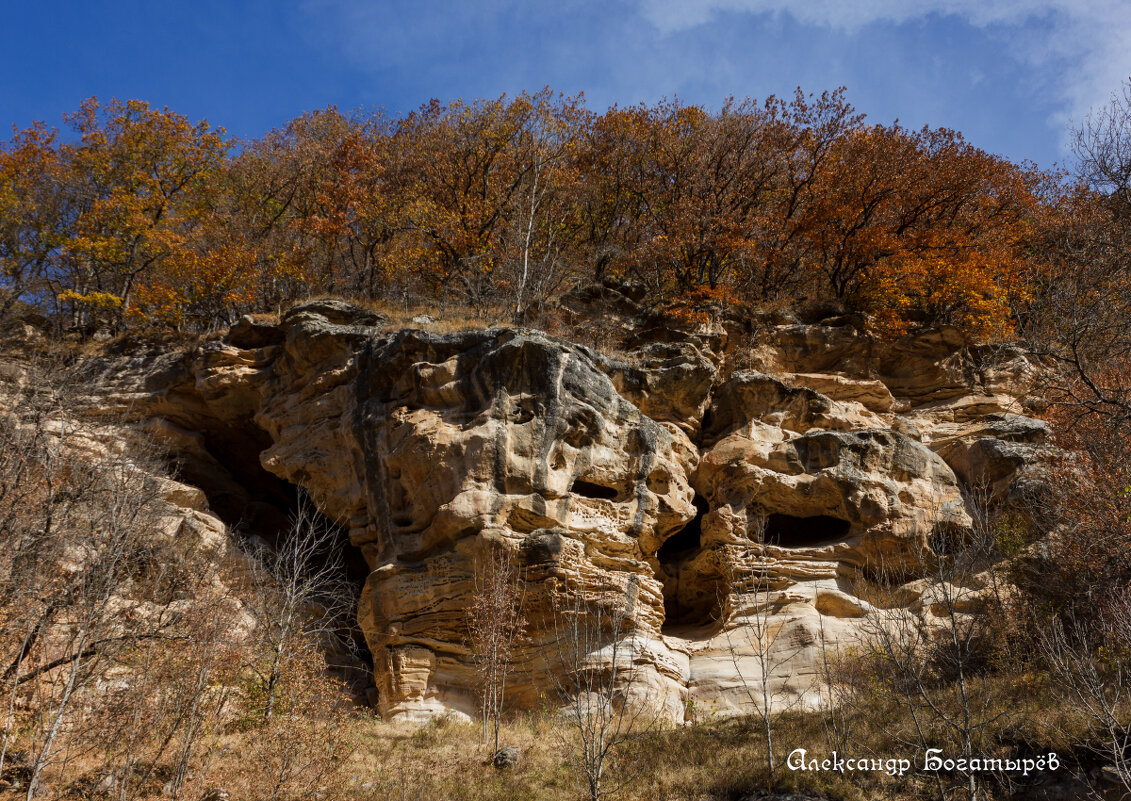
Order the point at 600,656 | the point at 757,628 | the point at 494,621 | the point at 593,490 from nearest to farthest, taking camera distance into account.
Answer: the point at 494,621 < the point at 600,656 < the point at 757,628 < the point at 593,490

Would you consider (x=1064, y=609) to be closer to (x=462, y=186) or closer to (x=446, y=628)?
(x=446, y=628)

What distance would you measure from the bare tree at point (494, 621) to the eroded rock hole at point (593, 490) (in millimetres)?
2700

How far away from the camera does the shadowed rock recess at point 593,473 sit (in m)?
17.4

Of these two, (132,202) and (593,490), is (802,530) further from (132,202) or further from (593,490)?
(132,202)

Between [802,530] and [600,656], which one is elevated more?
[802,530]

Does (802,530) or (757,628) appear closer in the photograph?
(757,628)

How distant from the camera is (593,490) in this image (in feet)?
63.7

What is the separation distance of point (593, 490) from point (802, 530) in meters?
5.84

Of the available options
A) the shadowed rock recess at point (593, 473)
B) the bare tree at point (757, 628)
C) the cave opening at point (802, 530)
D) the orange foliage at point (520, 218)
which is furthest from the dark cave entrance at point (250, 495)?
the cave opening at point (802, 530)

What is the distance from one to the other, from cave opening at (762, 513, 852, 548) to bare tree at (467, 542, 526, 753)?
6.54 meters

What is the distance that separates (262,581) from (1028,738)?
54.2 feet

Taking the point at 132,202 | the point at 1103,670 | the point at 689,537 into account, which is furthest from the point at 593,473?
the point at 132,202

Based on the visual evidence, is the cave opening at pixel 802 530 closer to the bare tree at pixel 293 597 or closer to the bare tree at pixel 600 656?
the bare tree at pixel 600 656

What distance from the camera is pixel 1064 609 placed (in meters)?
15.5
